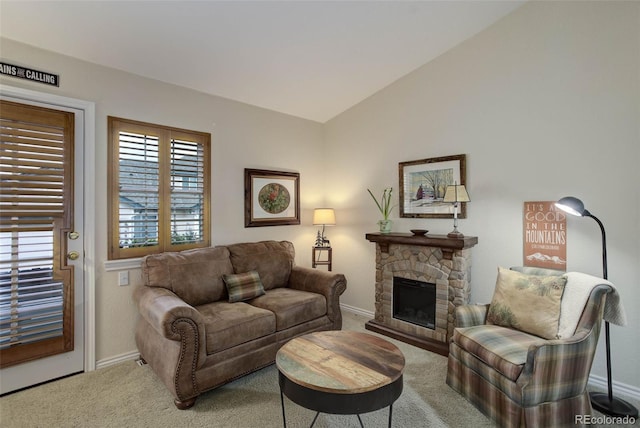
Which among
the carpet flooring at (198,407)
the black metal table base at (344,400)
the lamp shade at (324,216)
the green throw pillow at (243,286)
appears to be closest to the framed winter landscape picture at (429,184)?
the lamp shade at (324,216)

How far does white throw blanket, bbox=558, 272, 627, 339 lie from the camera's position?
209 centimetres

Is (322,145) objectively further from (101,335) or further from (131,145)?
(101,335)

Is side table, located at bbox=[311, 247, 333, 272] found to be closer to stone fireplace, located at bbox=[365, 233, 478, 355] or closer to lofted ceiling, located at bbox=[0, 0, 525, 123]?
stone fireplace, located at bbox=[365, 233, 478, 355]

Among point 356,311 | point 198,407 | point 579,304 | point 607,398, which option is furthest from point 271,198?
point 607,398

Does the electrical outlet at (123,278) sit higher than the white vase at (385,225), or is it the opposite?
the white vase at (385,225)

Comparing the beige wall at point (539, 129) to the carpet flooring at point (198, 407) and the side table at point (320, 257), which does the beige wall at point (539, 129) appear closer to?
the side table at point (320, 257)

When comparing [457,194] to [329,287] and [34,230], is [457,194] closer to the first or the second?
[329,287]

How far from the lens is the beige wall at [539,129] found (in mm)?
2479

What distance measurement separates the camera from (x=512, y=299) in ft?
8.20

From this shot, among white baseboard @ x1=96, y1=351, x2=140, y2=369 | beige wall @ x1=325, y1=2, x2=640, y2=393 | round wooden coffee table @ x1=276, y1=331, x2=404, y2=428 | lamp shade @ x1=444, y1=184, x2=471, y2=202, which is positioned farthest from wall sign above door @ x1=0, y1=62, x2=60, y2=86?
lamp shade @ x1=444, y1=184, x2=471, y2=202

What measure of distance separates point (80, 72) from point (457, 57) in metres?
3.68

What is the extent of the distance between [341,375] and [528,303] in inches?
64.1

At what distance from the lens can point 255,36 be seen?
2.77 m

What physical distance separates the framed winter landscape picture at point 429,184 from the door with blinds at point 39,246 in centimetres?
334
